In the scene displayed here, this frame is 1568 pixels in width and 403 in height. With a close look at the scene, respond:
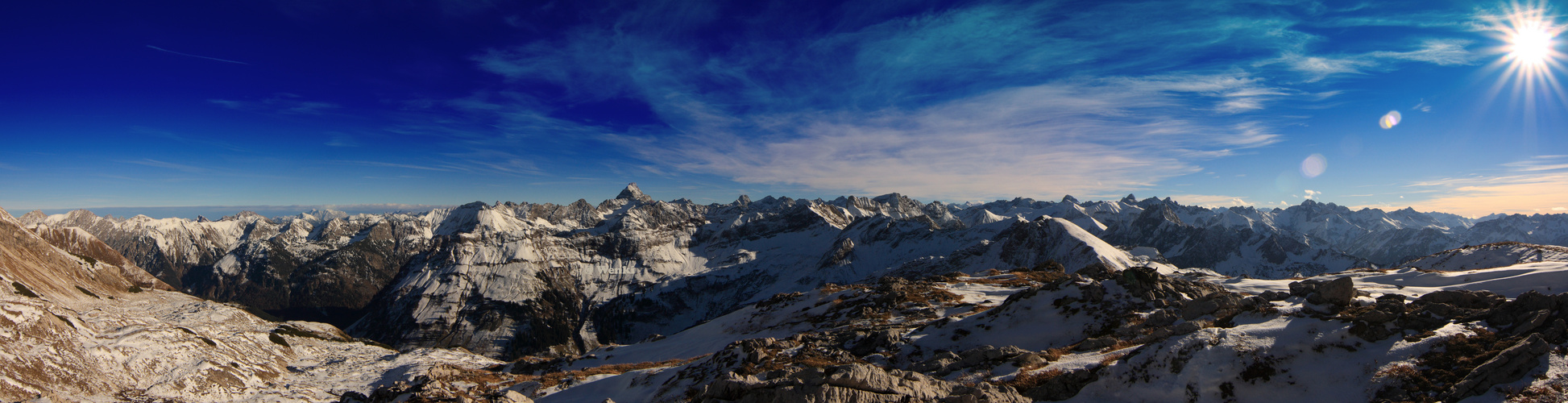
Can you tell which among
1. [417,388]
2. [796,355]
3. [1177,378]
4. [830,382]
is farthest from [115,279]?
[1177,378]

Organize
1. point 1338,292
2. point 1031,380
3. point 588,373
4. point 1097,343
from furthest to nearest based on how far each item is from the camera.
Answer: point 588,373 < point 1097,343 < point 1338,292 < point 1031,380

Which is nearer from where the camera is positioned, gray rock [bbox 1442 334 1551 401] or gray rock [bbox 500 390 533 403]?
gray rock [bbox 1442 334 1551 401]

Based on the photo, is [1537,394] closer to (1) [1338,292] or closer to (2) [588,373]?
(1) [1338,292]

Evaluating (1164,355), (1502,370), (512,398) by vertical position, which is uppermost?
(1502,370)

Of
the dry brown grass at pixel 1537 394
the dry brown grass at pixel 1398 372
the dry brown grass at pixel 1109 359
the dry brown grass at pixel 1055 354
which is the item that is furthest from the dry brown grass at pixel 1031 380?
the dry brown grass at pixel 1537 394

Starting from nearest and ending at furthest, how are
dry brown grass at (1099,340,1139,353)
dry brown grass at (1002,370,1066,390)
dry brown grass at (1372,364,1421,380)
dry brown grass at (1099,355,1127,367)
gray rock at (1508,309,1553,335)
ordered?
dry brown grass at (1372,364,1421,380), gray rock at (1508,309,1553,335), dry brown grass at (1002,370,1066,390), dry brown grass at (1099,355,1127,367), dry brown grass at (1099,340,1139,353)

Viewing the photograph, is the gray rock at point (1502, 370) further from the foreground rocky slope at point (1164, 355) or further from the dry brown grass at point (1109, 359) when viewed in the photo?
the dry brown grass at point (1109, 359)

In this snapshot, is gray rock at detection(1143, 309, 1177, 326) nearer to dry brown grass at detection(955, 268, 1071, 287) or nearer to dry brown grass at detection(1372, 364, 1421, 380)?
dry brown grass at detection(1372, 364, 1421, 380)

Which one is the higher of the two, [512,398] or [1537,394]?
[1537,394]

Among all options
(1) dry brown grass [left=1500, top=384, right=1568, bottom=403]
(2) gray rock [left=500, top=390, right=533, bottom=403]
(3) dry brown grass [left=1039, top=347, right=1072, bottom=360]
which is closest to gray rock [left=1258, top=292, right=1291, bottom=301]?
(3) dry brown grass [left=1039, top=347, right=1072, bottom=360]

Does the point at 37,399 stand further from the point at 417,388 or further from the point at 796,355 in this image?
the point at 796,355

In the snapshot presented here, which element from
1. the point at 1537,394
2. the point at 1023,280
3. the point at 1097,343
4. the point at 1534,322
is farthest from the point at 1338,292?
the point at 1023,280

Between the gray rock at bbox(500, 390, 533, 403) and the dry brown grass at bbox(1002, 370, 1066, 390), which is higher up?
the dry brown grass at bbox(1002, 370, 1066, 390)

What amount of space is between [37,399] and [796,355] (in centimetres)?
6171
